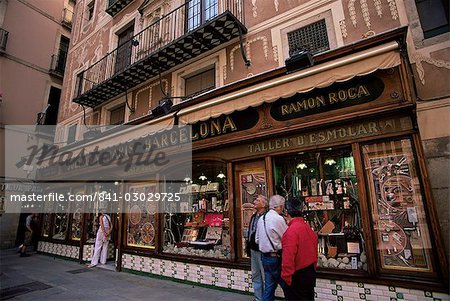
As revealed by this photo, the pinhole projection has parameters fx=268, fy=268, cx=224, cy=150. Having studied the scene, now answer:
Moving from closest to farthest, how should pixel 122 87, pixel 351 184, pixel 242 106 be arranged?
pixel 351 184, pixel 242 106, pixel 122 87

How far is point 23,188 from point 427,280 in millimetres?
17226

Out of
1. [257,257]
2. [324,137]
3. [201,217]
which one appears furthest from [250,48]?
[257,257]

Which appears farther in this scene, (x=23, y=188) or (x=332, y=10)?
(x=23, y=188)

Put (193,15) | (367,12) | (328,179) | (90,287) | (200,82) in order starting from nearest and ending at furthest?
(328,179) < (367,12) < (90,287) < (200,82) < (193,15)

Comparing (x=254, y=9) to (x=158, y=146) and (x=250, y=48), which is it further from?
(x=158, y=146)

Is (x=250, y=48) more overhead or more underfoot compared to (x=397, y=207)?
more overhead

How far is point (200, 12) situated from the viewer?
898 centimetres

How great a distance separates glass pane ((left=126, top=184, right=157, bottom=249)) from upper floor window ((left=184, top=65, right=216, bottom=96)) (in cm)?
330

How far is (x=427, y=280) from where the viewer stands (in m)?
3.96

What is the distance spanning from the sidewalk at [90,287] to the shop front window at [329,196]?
198 centimetres

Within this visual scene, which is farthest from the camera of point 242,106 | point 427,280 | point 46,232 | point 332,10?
point 46,232

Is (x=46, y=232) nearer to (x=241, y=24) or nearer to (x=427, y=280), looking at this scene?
(x=241, y=24)

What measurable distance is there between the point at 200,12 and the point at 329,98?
5947 mm

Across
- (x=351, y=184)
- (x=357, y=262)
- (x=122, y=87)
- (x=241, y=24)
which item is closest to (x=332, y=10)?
(x=241, y=24)
